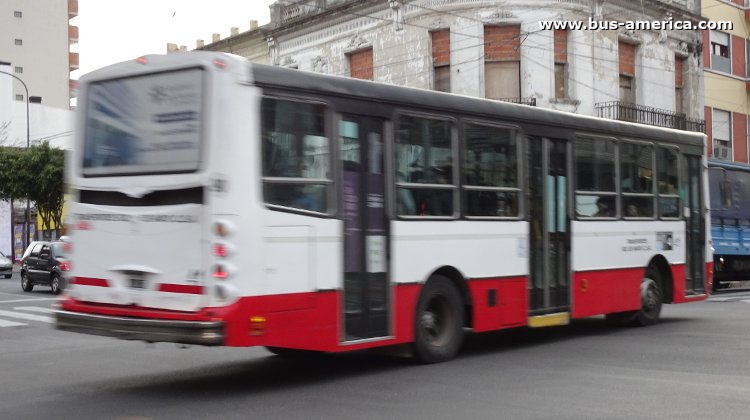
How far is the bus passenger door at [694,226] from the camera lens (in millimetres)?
15180

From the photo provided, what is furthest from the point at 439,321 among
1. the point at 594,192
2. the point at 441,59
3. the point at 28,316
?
the point at 441,59

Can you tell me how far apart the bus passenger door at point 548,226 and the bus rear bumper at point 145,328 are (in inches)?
201

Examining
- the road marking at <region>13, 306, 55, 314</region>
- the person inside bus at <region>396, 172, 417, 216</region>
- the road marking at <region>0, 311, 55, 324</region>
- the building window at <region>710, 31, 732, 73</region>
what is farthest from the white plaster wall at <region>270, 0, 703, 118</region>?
the person inside bus at <region>396, 172, 417, 216</region>

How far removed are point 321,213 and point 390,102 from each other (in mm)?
1668

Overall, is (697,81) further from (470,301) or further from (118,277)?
(118,277)

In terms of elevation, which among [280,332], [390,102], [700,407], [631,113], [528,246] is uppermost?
[631,113]

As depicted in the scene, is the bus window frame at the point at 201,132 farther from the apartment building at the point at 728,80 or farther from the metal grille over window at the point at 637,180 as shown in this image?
the apartment building at the point at 728,80

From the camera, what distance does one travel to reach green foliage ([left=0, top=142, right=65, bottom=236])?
4638cm

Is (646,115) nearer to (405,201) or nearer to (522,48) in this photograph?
(522,48)

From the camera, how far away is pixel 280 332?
8.82 m

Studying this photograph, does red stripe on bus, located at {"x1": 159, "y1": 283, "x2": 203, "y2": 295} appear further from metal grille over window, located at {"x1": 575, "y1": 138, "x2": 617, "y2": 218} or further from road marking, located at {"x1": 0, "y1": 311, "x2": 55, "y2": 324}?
road marking, located at {"x1": 0, "y1": 311, "x2": 55, "y2": 324}

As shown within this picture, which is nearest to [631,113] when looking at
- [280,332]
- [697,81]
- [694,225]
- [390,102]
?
[697,81]

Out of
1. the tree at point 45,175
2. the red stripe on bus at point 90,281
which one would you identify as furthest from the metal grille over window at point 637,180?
the tree at point 45,175

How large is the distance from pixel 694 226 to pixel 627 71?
1729cm
